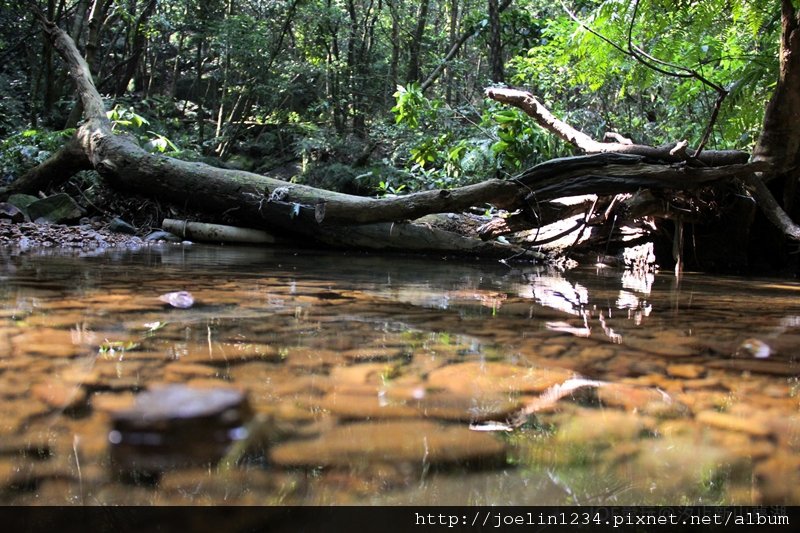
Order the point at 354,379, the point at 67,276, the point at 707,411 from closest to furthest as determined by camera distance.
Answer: the point at 707,411, the point at 354,379, the point at 67,276

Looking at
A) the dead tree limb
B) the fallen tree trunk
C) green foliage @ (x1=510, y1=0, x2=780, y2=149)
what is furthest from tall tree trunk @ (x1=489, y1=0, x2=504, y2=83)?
the fallen tree trunk

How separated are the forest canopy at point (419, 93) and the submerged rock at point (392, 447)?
388 centimetres

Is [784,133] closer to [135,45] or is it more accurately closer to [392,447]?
[392,447]

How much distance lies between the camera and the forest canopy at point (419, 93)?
17.4 feet

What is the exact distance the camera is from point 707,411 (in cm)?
126

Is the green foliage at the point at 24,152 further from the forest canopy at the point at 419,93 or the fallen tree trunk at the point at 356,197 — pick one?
the fallen tree trunk at the point at 356,197

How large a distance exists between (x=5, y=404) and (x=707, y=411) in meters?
1.59

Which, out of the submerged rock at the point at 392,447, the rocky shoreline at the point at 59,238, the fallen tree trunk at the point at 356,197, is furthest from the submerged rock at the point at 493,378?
the rocky shoreline at the point at 59,238

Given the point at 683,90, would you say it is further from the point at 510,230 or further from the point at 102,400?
the point at 102,400

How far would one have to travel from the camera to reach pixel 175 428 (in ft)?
3.47

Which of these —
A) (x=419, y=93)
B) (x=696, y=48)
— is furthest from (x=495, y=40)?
(x=696, y=48)

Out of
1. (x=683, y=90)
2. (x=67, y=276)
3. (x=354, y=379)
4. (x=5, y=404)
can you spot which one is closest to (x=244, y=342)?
(x=354, y=379)

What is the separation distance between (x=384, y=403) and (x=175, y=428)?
0.46 metres

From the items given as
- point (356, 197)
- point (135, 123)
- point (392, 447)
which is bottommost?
point (392, 447)
